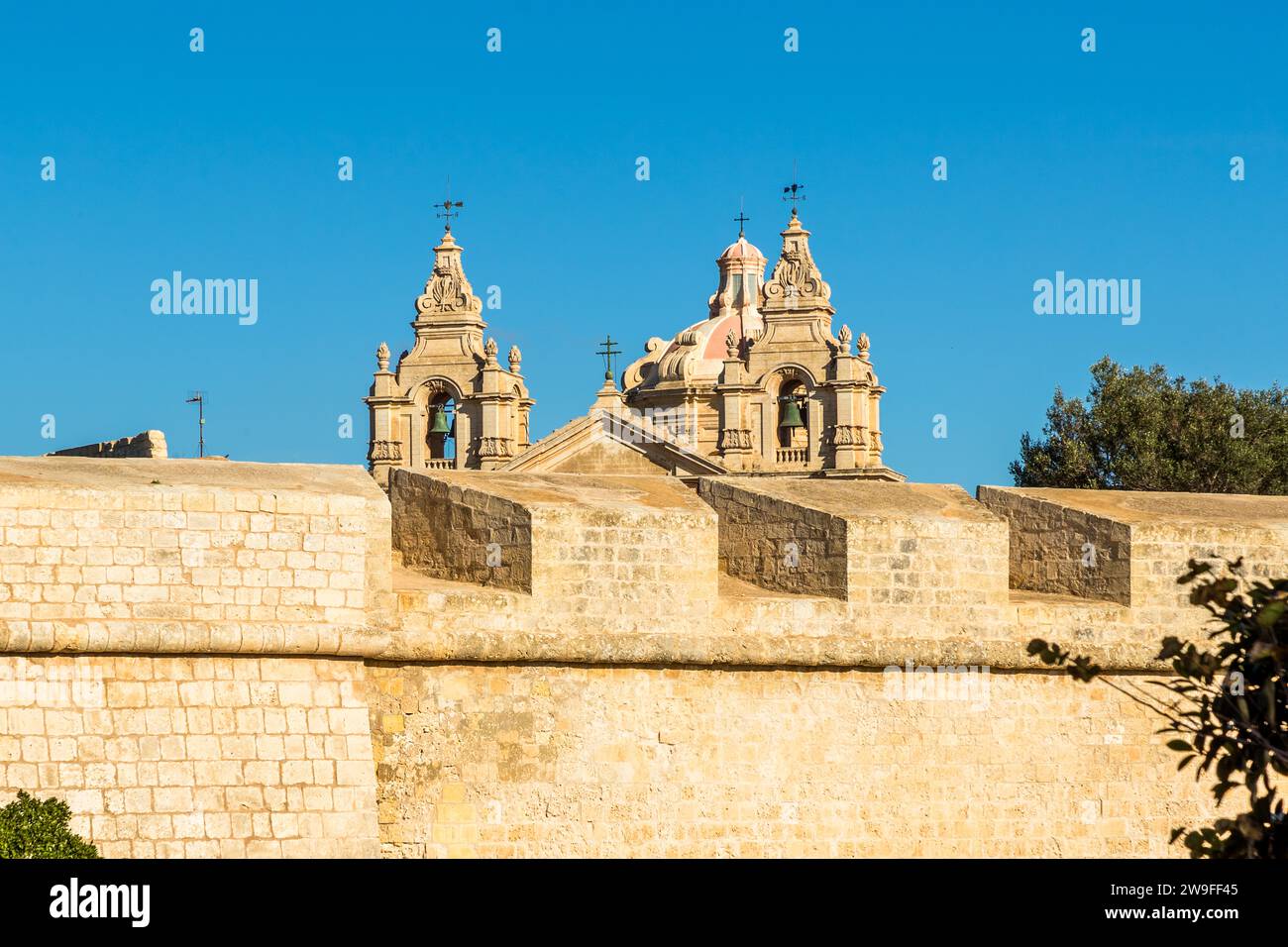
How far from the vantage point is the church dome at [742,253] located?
78312 mm

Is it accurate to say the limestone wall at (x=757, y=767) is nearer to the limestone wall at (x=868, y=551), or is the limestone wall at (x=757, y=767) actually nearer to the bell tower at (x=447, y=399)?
the limestone wall at (x=868, y=551)

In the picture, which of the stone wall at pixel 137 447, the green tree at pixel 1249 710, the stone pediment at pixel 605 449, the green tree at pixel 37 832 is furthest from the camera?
the stone pediment at pixel 605 449

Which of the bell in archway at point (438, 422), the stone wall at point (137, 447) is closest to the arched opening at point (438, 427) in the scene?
the bell in archway at point (438, 422)

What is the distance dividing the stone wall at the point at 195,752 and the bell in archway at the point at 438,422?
185ft

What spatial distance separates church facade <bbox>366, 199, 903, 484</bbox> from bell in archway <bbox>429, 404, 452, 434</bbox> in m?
0.03

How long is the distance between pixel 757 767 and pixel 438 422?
56.3 metres

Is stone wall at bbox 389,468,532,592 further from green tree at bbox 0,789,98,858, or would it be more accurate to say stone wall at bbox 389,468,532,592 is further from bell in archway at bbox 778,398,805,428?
bell in archway at bbox 778,398,805,428

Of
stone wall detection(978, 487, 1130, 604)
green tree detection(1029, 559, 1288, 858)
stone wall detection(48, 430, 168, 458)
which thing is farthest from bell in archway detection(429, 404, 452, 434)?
green tree detection(1029, 559, 1288, 858)

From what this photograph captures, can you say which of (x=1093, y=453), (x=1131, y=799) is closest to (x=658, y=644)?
(x=1131, y=799)

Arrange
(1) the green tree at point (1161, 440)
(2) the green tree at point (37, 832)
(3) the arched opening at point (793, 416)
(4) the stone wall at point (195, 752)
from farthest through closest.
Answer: (3) the arched opening at point (793, 416) < (1) the green tree at point (1161, 440) < (4) the stone wall at point (195, 752) < (2) the green tree at point (37, 832)

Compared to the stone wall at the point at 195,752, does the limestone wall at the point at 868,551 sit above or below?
above

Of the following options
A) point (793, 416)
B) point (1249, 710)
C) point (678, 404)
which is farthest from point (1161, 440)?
point (1249, 710)

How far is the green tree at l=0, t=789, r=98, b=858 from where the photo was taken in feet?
30.7
